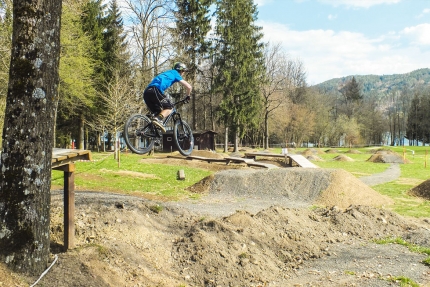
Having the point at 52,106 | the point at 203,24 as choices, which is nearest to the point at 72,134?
the point at 203,24

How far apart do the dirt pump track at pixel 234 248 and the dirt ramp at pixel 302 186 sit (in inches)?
152

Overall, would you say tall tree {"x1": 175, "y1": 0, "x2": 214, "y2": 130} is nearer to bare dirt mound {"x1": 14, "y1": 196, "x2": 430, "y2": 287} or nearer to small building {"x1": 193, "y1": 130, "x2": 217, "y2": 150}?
small building {"x1": 193, "y1": 130, "x2": 217, "y2": 150}

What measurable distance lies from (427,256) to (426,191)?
31.7 feet

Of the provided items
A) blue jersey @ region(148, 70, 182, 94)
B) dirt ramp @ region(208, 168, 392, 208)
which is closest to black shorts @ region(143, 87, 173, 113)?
blue jersey @ region(148, 70, 182, 94)

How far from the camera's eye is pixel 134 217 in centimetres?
747

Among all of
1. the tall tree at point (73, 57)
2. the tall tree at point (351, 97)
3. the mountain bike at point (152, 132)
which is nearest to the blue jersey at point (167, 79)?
the mountain bike at point (152, 132)

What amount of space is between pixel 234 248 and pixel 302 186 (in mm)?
8826

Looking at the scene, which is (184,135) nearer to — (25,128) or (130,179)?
(25,128)

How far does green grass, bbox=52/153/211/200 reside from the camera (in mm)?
14680

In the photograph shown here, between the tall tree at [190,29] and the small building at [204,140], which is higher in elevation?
the tall tree at [190,29]

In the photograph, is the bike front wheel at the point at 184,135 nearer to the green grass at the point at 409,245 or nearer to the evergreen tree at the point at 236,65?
the green grass at the point at 409,245

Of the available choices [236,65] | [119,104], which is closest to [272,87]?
[236,65]

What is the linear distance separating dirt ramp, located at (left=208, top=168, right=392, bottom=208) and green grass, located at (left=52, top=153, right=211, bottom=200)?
207 cm

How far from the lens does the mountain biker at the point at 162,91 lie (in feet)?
19.7
